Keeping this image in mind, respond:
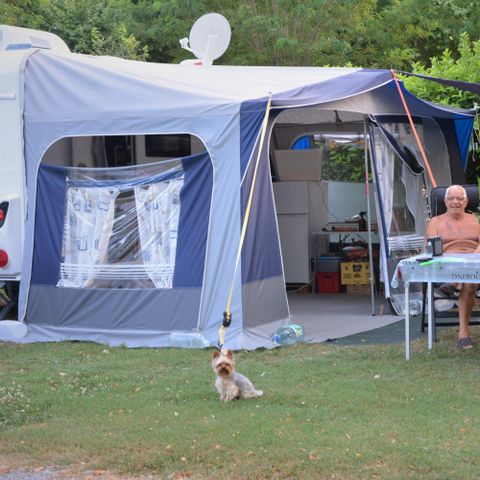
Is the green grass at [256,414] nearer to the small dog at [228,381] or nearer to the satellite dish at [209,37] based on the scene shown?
the small dog at [228,381]

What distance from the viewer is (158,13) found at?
859 inches

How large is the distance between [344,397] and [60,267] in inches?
147

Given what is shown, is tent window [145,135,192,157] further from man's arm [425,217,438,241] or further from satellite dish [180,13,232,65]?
man's arm [425,217,438,241]

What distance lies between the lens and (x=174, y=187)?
27.9 ft

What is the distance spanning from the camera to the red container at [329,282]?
1199 cm

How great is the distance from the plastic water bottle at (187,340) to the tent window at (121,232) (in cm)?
48

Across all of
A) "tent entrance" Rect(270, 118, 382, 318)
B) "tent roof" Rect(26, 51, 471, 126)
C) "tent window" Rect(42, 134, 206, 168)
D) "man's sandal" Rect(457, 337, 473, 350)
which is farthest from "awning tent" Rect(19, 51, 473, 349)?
"tent entrance" Rect(270, 118, 382, 318)

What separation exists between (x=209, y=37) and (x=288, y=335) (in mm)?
4179

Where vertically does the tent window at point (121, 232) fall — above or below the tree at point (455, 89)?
below

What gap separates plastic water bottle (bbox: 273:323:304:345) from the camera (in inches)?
322

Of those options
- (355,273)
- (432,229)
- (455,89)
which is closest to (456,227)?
(432,229)

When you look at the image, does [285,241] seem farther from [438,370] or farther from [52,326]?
[438,370]

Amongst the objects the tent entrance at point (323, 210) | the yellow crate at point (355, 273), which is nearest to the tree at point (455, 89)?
the tent entrance at point (323, 210)

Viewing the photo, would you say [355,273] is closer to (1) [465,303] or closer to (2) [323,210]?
(2) [323,210]
